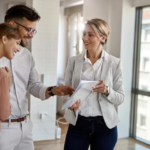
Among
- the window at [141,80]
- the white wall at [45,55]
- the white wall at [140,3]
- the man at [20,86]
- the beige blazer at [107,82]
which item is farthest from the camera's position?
the window at [141,80]

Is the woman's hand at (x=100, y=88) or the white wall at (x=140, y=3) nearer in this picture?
the woman's hand at (x=100, y=88)

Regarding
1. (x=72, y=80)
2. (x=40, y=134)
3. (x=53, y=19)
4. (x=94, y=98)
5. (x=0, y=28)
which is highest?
(x=53, y=19)

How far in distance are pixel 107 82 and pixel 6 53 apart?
846 mm

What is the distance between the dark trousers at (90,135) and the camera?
1931mm

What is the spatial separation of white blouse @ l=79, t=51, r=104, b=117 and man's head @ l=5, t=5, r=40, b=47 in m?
0.50

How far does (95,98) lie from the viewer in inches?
77.4

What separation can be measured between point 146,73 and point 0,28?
10.5 feet

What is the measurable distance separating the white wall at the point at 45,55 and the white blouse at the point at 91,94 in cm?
214

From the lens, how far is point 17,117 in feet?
5.60

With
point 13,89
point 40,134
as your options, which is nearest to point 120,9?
point 40,134

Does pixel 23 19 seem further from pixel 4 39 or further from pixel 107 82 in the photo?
pixel 107 82

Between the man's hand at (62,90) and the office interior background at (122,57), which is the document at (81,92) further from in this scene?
the office interior background at (122,57)

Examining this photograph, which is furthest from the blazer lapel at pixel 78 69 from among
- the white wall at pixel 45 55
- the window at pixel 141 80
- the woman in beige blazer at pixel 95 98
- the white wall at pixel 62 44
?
the white wall at pixel 62 44

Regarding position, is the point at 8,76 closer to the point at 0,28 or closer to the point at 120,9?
the point at 0,28
